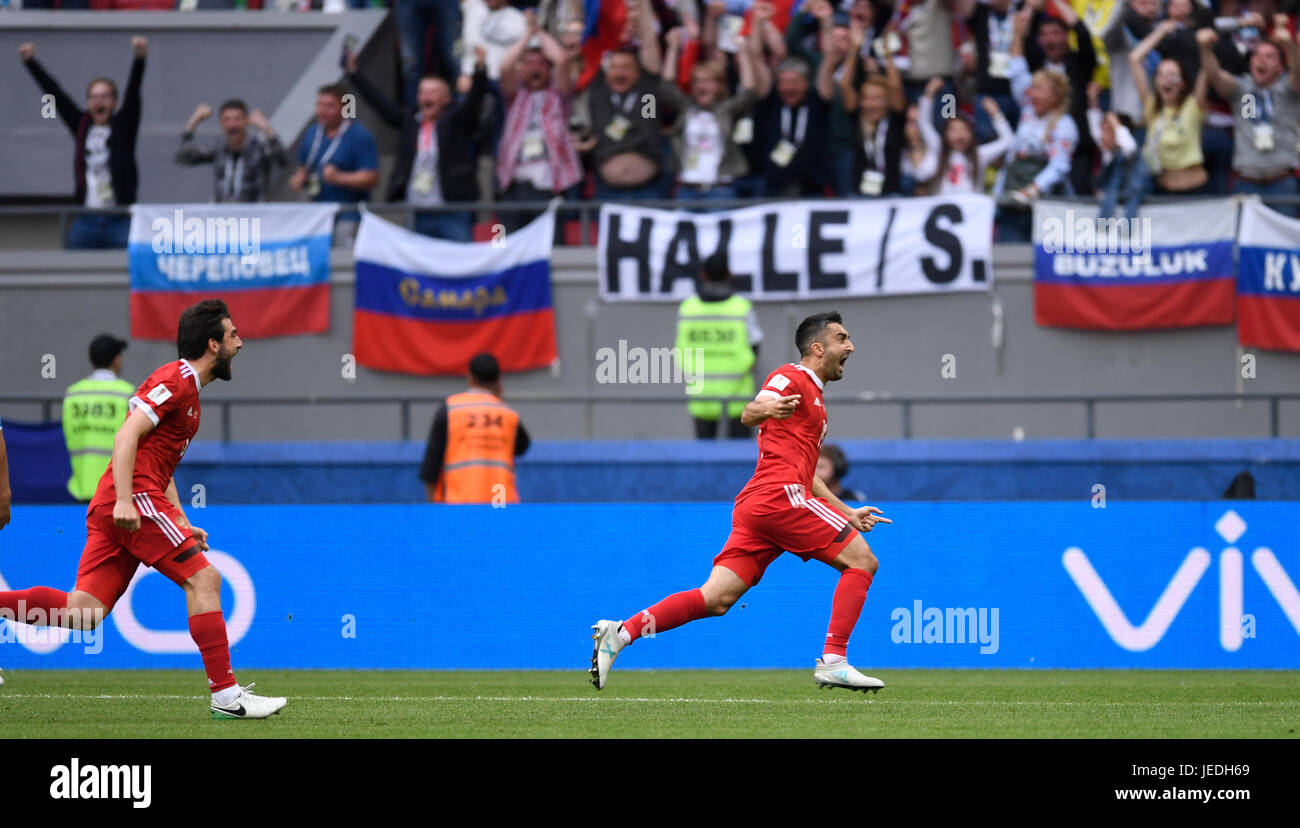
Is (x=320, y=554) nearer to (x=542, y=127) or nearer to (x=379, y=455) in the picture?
(x=379, y=455)

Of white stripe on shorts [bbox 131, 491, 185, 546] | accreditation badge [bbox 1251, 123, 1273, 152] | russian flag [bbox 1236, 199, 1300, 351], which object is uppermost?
accreditation badge [bbox 1251, 123, 1273, 152]

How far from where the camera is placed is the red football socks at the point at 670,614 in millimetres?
8914

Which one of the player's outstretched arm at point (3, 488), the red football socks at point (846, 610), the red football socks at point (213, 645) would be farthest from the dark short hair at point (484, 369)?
the red football socks at point (213, 645)

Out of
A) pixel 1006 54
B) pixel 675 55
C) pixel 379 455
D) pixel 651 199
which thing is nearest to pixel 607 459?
pixel 379 455

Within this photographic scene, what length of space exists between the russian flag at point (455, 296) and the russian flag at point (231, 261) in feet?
1.49

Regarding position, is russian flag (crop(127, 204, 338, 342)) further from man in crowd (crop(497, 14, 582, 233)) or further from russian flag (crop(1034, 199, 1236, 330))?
russian flag (crop(1034, 199, 1236, 330))

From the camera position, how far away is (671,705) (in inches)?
360

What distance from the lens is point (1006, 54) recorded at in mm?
16922

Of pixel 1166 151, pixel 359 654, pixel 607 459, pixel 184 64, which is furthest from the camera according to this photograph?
pixel 184 64

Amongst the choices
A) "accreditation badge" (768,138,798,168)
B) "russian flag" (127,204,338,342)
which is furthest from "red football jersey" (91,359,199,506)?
"accreditation badge" (768,138,798,168)

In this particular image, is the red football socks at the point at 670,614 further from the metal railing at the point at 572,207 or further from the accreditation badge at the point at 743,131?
the accreditation badge at the point at 743,131

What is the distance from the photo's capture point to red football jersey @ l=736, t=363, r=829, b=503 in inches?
356

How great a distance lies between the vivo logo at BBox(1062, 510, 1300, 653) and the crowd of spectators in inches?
184

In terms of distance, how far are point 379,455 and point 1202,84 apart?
8169 mm
